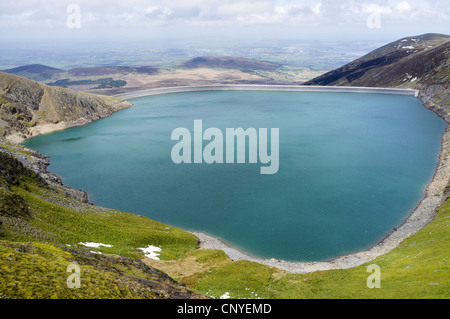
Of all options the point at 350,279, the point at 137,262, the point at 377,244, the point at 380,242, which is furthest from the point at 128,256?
the point at 380,242

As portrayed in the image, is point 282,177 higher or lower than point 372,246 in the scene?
higher

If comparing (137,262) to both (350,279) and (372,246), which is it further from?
(372,246)

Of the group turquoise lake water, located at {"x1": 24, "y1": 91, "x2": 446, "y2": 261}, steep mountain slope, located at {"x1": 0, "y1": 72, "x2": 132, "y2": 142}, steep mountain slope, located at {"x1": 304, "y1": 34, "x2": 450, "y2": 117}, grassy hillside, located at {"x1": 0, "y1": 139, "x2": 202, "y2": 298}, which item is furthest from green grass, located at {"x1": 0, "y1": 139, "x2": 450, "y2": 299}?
steep mountain slope, located at {"x1": 304, "y1": 34, "x2": 450, "y2": 117}

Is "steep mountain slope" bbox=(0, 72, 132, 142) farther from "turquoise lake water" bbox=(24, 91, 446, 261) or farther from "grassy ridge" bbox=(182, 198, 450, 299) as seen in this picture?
"grassy ridge" bbox=(182, 198, 450, 299)

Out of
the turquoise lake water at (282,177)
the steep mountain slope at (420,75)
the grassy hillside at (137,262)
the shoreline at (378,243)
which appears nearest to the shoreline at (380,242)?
the shoreline at (378,243)

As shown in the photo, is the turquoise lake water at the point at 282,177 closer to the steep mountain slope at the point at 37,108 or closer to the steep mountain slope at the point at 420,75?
the steep mountain slope at the point at 37,108
